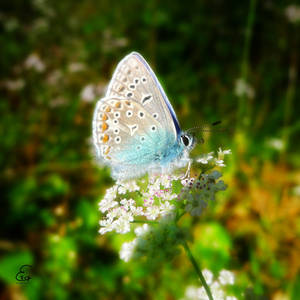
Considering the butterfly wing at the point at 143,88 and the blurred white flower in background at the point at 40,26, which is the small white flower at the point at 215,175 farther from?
the blurred white flower in background at the point at 40,26

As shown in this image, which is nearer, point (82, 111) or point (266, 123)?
point (266, 123)

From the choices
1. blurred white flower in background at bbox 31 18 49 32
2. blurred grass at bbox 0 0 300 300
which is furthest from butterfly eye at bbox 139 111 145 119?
blurred white flower in background at bbox 31 18 49 32

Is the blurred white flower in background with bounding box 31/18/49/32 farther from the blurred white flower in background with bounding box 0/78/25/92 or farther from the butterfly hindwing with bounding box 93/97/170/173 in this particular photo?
the butterfly hindwing with bounding box 93/97/170/173

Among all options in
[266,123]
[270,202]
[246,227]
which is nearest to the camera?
[246,227]

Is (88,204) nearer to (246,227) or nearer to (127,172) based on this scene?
(127,172)

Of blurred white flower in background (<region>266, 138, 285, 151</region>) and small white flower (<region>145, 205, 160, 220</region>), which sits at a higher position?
blurred white flower in background (<region>266, 138, 285, 151</region>)

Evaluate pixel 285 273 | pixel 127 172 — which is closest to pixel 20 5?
pixel 127 172

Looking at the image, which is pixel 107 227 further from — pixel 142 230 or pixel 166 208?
pixel 166 208
